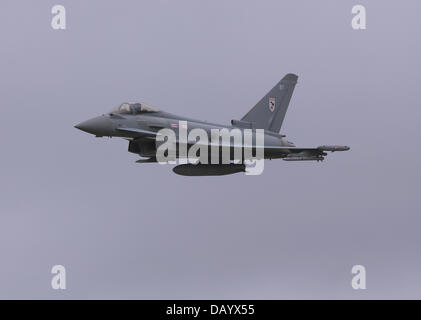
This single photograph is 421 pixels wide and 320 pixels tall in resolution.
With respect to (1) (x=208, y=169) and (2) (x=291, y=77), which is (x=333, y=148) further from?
(2) (x=291, y=77)

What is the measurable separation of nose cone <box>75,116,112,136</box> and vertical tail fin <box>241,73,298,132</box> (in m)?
9.32

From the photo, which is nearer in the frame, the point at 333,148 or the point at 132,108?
the point at 333,148

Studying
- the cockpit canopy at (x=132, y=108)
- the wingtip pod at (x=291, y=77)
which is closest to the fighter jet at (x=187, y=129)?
the cockpit canopy at (x=132, y=108)

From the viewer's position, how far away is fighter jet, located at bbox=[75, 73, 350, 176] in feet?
156

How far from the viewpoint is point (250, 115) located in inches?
2090

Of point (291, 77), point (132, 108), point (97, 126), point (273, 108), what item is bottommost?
point (97, 126)

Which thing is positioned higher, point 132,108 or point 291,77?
point 291,77

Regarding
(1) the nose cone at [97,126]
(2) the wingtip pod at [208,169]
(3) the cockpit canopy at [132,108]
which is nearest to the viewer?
(1) the nose cone at [97,126]

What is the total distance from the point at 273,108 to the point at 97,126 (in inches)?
466

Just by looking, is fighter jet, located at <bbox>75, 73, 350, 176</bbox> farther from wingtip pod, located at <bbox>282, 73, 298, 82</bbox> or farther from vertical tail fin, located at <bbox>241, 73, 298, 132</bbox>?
wingtip pod, located at <bbox>282, 73, 298, 82</bbox>

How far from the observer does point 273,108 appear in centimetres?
5384

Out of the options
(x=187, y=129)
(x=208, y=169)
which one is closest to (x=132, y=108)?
(x=187, y=129)

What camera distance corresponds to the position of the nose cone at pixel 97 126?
47000 mm

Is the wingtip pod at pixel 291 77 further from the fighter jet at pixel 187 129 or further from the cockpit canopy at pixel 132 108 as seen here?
the cockpit canopy at pixel 132 108
